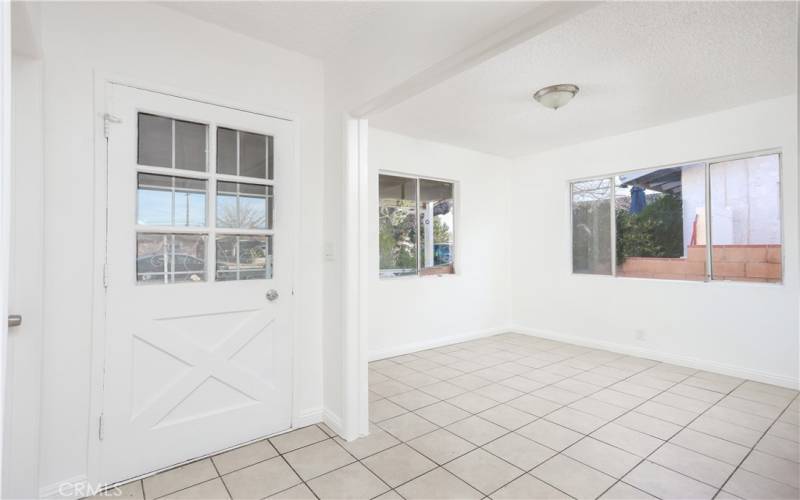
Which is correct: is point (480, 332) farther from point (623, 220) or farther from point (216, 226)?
point (216, 226)

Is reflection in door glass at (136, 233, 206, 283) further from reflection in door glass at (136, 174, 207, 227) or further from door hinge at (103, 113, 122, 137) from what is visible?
door hinge at (103, 113, 122, 137)

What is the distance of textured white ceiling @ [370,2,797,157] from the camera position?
2.38m

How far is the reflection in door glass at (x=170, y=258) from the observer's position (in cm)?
225

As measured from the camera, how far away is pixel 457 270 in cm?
529

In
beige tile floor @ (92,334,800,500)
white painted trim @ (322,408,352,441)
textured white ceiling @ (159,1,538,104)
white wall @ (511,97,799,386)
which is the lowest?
beige tile floor @ (92,334,800,500)

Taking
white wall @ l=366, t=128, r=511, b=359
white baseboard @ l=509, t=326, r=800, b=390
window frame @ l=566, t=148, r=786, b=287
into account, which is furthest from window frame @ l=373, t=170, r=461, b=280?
white baseboard @ l=509, t=326, r=800, b=390

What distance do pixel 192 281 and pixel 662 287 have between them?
4.53 metres

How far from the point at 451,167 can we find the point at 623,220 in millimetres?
2167

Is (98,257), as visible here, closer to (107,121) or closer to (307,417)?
(107,121)

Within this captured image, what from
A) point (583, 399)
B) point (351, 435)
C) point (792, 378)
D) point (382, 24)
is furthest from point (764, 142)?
point (351, 435)

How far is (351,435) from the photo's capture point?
2.59 m

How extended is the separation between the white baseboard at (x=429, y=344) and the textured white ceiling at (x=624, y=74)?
8.15ft

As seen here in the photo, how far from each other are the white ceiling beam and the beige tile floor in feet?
7.06

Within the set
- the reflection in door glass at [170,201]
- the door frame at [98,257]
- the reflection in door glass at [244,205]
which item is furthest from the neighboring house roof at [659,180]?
the door frame at [98,257]
